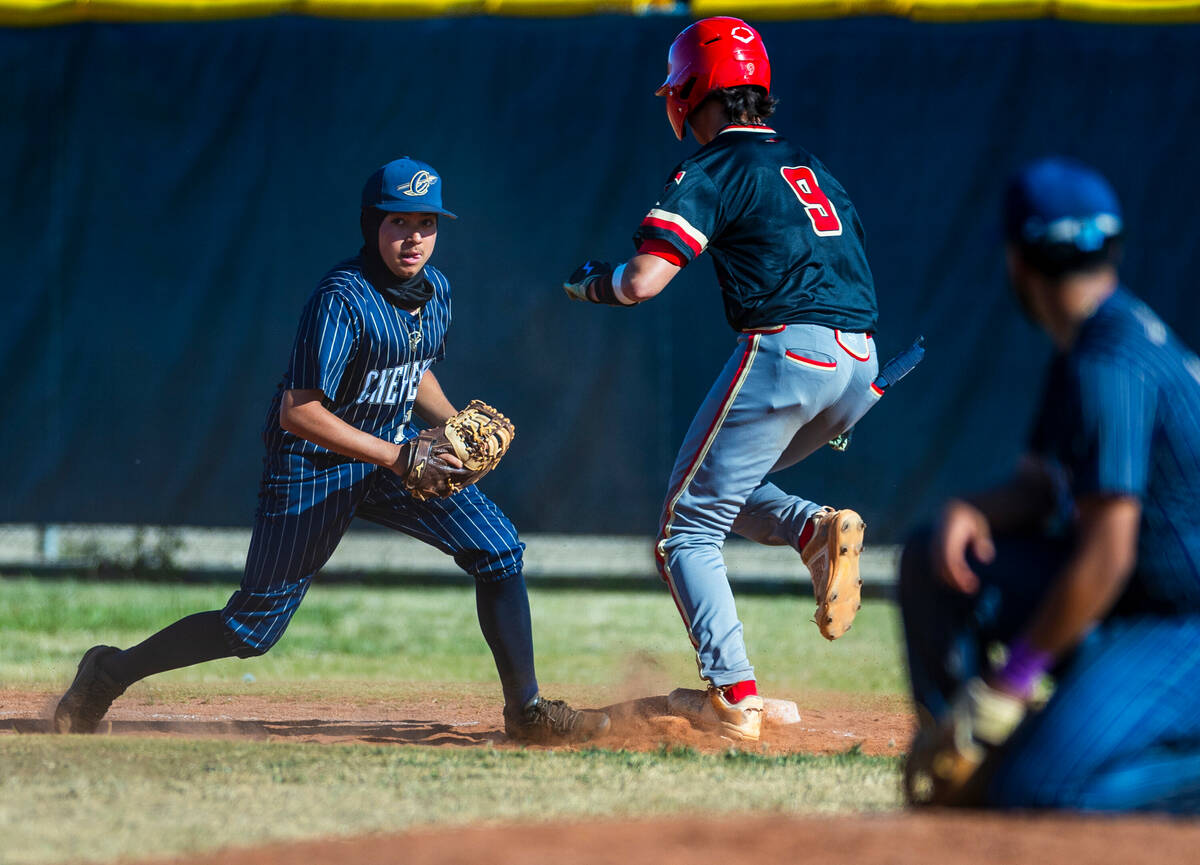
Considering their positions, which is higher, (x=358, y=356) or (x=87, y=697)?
(x=358, y=356)

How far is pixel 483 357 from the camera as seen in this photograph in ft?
27.0

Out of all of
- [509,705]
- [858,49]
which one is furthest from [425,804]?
[858,49]

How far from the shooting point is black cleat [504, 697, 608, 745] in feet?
14.4

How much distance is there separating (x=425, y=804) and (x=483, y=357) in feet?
17.0

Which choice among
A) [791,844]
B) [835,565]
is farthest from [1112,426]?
[835,565]

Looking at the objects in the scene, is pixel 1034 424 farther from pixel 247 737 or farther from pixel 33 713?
pixel 33 713

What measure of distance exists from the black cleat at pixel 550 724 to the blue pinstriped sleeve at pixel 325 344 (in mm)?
1139

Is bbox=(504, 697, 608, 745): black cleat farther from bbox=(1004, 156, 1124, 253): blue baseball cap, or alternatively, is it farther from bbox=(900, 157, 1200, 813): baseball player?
bbox=(1004, 156, 1124, 253): blue baseball cap

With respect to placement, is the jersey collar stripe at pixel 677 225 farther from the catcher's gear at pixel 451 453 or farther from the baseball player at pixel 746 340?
the catcher's gear at pixel 451 453

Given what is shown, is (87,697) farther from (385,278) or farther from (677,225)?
(677,225)

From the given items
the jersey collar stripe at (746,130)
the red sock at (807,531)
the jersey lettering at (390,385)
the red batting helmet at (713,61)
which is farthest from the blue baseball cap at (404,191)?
the red sock at (807,531)

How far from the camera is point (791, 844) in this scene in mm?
2418

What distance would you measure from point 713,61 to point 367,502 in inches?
70.5

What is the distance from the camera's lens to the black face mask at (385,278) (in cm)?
448
